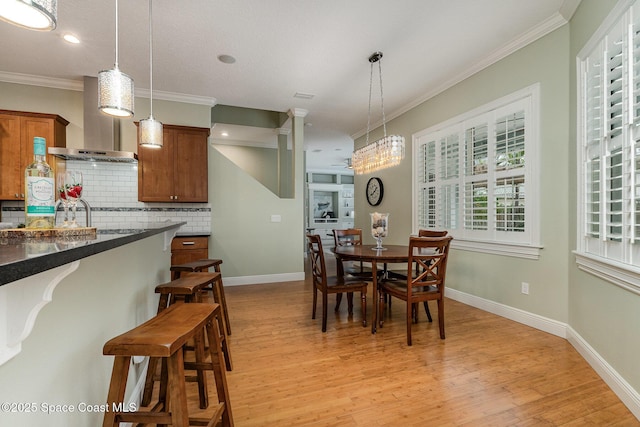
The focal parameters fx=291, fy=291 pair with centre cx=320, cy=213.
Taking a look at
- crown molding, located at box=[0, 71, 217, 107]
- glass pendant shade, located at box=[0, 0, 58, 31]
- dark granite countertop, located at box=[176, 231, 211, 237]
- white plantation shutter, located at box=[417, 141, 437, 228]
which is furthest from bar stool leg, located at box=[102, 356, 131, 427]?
crown molding, located at box=[0, 71, 217, 107]

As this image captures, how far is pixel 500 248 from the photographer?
126 inches

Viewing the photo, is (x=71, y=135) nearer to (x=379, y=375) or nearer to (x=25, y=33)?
(x=25, y=33)

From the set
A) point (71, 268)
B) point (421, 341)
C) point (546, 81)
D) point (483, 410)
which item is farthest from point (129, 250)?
point (546, 81)

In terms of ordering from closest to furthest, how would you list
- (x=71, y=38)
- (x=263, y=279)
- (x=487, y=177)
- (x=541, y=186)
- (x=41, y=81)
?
1. (x=541, y=186)
2. (x=71, y=38)
3. (x=487, y=177)
4. (x=41, y=81)
5. (x=263, y=279)

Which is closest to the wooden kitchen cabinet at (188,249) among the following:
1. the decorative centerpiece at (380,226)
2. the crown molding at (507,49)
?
the decorative centerpiece at (380,226)

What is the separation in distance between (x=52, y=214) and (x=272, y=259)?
386 cm

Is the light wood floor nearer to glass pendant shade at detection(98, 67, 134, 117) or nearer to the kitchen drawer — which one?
the kitchen drawer

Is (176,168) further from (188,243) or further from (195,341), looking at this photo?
(195,341)

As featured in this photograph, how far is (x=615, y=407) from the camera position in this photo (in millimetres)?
1707

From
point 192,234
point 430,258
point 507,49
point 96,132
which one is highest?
point 507,49

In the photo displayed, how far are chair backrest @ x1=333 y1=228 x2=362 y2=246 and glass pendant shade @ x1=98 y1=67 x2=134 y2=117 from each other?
8.65 feet

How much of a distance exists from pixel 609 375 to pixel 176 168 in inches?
194

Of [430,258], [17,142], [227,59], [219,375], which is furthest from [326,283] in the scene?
[17,142]

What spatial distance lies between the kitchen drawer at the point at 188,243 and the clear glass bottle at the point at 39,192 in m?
3.01
